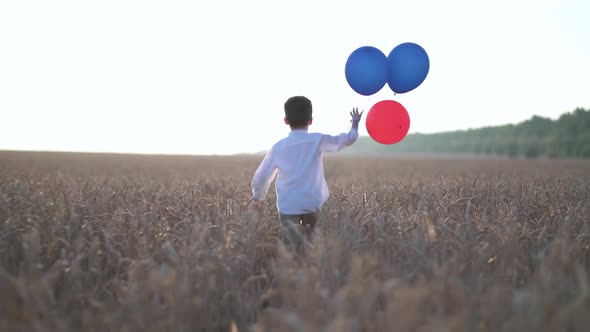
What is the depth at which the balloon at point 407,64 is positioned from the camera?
159 inches

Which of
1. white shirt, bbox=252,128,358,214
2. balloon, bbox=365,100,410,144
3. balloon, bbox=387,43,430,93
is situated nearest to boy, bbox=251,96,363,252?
white shirt, bbox=252,128,358,214

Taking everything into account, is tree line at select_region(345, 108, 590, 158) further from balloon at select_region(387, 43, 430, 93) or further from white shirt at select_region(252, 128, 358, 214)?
white shirt at select_region(252, 128, 358, 214)

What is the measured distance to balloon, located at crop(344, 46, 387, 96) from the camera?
3.85 m

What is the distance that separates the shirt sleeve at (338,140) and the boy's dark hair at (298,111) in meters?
0.24

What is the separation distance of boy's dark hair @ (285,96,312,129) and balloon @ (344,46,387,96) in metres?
0.76

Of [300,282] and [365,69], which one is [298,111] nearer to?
[365,69]

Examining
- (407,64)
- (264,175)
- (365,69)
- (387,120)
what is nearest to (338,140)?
(264,175)

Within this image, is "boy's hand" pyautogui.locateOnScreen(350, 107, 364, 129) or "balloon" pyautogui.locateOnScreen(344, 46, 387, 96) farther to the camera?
"balloon" pyautogui.locateOnScreen(344, 46, 387, 96)

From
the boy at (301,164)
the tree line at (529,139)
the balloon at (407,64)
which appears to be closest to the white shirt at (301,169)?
the boy at (301,164)

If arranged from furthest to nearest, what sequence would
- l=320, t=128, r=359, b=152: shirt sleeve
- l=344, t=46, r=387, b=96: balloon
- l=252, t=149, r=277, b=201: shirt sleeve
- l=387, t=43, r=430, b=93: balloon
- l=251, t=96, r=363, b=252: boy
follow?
l=387, t=43, r=430, b=93: balloon
l=344, t=46, r=387, b=96: balloon
l=252, t=149, r=277, b=201: shirt sleeve
l=251, t=96, r=363, b=252: boy
l=320, t=128, r=359, b=152: shirt sleeve

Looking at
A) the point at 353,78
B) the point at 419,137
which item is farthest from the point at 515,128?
the point at 353,78

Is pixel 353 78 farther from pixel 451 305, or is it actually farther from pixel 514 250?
pixel 451 305

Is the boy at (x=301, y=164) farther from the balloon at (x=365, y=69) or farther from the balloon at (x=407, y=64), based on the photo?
the balloon at (x=407, y=64)

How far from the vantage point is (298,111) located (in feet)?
11.1
